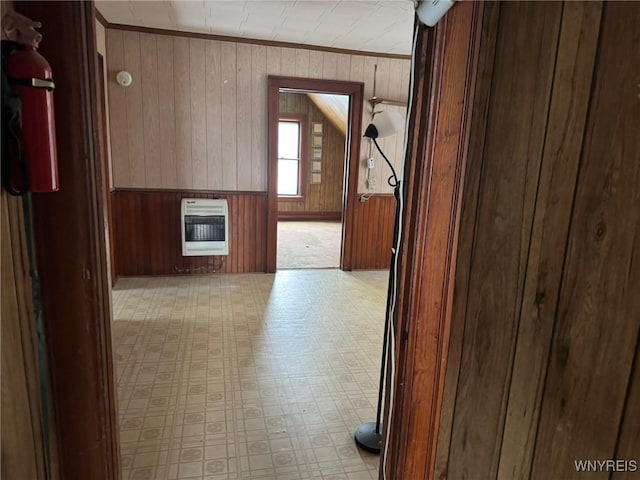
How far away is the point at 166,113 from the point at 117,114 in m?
0.44

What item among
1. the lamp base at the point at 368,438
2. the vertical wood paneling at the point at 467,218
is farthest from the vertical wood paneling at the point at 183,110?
the vertical wood paneling at the point at 467,218

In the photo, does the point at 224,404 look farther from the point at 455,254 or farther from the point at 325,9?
the point at 325,9

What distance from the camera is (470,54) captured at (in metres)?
1.04

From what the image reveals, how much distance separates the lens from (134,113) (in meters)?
4.00

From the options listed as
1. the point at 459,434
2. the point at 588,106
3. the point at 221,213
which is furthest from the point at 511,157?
the point at 221,213

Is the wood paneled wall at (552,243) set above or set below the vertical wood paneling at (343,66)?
below

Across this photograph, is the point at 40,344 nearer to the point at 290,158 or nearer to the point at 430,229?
the point at 430,229

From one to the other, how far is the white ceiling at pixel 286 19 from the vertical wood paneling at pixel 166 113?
22 cm

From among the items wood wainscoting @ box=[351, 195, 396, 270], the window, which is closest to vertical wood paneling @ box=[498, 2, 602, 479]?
wood wainscoting @ box=[351, 195, 396, 270]

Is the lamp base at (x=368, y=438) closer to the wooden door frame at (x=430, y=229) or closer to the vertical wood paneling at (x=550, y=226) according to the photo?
the wooden door frame at (x=430, y=229)

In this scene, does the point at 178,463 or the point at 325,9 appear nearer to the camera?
the point at 178,463

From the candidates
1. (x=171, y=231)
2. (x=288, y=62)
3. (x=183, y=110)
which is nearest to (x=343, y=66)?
(x=288, y=62)

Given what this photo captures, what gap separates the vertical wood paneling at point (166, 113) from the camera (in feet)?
13.0

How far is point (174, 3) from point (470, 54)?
293 centimetres
